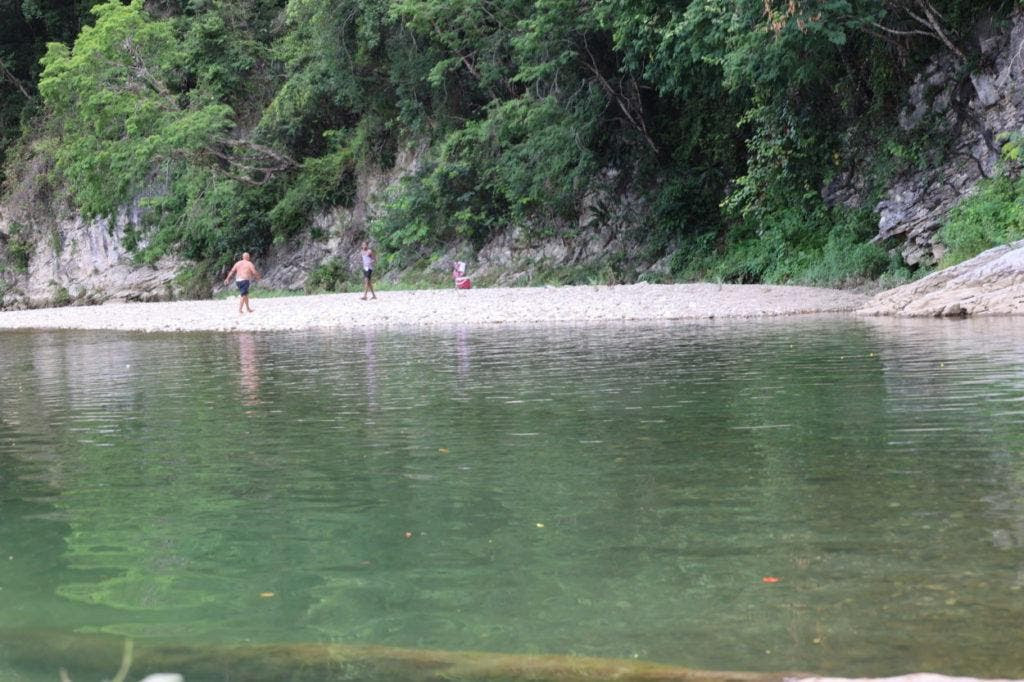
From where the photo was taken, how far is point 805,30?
21.2 m

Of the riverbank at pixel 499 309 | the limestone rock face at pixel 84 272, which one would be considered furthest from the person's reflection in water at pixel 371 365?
the limestone rock face at pixel 84 272

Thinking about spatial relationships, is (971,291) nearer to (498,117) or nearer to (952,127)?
(952,127)

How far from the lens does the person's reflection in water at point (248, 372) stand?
11.1 metres

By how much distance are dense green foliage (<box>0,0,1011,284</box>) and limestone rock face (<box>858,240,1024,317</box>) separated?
5252 millimetres

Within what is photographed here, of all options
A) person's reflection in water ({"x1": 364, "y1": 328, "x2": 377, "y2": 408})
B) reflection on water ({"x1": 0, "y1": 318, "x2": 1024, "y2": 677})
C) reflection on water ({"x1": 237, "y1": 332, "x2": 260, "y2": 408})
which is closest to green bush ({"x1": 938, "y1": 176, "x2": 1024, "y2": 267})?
reflection on water ({"x1": 0, "y1": 318, "x2": 1024, "y2": 677})

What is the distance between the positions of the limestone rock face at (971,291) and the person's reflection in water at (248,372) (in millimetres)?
9747

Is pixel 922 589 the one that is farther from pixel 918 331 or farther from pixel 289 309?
pixel 289 309

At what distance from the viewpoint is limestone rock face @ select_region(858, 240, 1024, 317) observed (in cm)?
1664

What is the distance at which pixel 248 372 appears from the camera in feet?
44.8

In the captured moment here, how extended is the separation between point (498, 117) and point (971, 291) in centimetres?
1766

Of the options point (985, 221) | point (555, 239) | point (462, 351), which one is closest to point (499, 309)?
point (462, 351)

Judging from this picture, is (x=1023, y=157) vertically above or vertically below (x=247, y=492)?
above

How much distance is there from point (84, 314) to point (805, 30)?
19.6 meters

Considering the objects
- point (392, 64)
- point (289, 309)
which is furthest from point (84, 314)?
point (392, 64)
